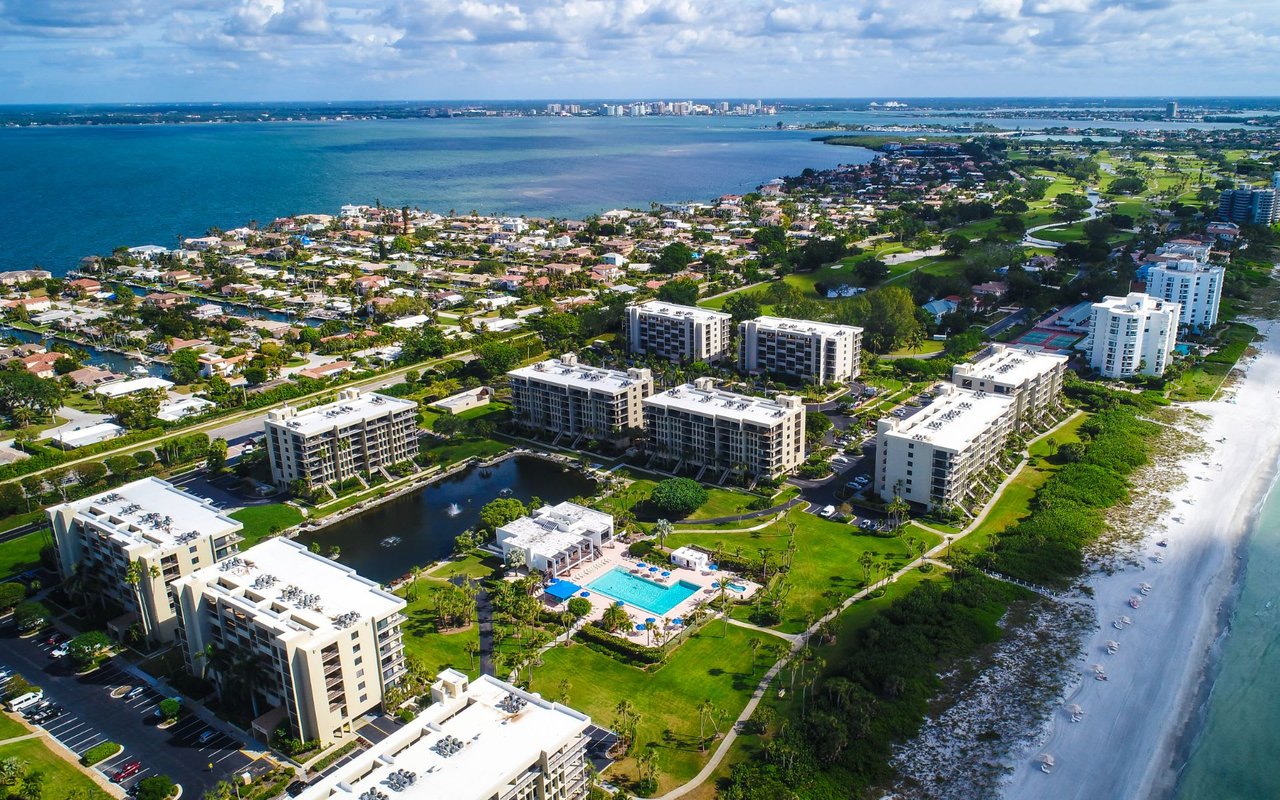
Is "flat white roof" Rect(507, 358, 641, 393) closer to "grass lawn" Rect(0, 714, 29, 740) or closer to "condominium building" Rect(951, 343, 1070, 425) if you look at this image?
"condominium building" Rect(951, 343, 1070, 425)

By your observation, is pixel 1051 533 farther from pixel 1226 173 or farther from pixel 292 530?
pixel 1226 173

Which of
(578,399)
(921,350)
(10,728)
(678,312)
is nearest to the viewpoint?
(10,728)

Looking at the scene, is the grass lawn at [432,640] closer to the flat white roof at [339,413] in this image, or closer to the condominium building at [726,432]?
the flat white roof at [339,413]

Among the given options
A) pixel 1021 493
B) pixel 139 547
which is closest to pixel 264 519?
pixel 139 547

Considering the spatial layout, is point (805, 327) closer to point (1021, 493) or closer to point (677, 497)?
point (1021, 493)

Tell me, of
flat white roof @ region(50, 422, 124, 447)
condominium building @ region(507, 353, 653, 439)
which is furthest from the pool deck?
flat white roof @ region(50, 422, 124, 447)

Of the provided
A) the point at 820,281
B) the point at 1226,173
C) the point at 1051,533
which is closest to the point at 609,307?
the point at 820,281

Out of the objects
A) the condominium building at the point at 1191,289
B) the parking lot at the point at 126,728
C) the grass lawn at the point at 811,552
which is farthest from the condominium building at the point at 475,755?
the condominium building at the point at 1191,289
